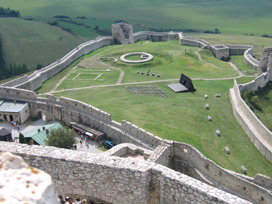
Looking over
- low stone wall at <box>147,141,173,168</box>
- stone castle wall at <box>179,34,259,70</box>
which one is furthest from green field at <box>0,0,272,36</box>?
low stone wall at <box>147,141,173,168</box>

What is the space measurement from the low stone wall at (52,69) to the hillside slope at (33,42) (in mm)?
19301

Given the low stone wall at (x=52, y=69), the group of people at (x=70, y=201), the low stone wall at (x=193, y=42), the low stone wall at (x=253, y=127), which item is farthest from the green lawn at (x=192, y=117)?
the low stone wall at (x=193, y=42)

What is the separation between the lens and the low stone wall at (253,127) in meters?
26.0

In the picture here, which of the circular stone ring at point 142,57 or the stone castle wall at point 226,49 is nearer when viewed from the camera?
the circular stone ring at point 142,57

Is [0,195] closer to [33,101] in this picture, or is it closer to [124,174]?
[124,174]

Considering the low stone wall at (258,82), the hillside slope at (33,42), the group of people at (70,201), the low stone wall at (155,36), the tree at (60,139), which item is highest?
the group of people at (70,201)

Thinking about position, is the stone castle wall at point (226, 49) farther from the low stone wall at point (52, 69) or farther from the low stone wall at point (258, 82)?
the low stone wall at point (258, 82)

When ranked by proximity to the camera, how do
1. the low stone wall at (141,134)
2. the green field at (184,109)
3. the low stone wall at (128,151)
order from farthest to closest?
1. the green field at (184,109)
2. the low stone wall at (141,134)
3. the low stone wall at (128,151)

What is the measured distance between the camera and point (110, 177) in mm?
11789

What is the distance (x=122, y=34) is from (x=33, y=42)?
33.1 meters

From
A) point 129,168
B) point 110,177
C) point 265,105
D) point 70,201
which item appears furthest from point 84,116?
point 129,168

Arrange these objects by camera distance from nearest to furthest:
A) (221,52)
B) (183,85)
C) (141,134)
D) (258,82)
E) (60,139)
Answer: (60,139) → (141,134) → (258,82) → (183,85) → (221,52)

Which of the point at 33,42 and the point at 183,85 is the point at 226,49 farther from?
the point at 33,42

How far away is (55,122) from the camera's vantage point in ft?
106
